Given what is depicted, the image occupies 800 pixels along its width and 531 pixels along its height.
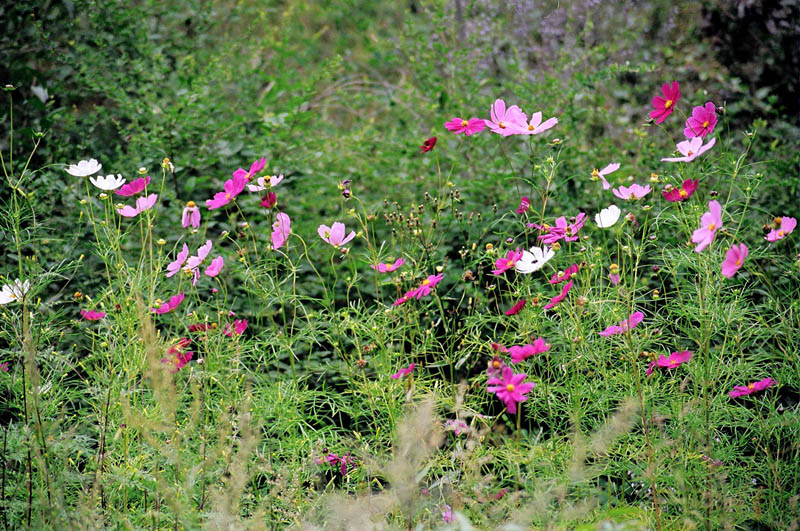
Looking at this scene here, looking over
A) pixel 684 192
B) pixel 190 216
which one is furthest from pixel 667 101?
pixel 190 216

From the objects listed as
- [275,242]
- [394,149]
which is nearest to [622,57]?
→ [394,149]

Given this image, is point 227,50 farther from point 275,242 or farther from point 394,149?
point 275,242

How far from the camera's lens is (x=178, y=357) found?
1576 millimetres

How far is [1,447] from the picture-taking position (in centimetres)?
162

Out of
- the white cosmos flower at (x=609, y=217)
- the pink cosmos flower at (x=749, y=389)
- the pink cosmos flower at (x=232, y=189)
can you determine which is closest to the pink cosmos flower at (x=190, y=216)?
the pink cosmos flower at (x=232, y=189)

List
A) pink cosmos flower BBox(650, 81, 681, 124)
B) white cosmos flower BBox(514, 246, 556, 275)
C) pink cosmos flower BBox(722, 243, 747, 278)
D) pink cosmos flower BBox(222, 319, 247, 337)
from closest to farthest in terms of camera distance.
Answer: pink cosmos flower BBox(722, 243, 747, 278), white cosmos flower BBox(514, 246, 556, 275), pink cosmos flower BBox(650, 81, 681, 124), pink cosmos flower BBox(222, 319, 247, 337)

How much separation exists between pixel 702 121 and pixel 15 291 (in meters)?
1.43

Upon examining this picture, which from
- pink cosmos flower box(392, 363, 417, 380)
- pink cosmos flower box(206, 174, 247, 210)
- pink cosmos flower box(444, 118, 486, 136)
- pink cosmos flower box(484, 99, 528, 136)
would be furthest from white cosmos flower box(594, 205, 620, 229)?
pink cosmos flower box(206, 174, 247, 210)

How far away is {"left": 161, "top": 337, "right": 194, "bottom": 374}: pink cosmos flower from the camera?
1.51 m

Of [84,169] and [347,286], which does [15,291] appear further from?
[347,286]

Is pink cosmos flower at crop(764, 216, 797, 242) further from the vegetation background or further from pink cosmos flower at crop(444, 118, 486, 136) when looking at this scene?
pink cosmos flower at crop(444, 118, 486, 136)

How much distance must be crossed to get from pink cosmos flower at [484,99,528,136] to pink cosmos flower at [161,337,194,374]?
0.82 metres

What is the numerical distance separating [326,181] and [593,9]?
188 cm

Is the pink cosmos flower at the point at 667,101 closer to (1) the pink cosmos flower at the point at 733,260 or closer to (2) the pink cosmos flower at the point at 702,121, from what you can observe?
(2) the pink cosmos flower at the point at 702,121
